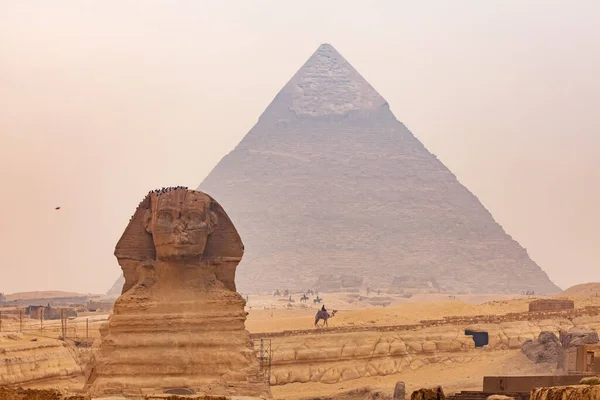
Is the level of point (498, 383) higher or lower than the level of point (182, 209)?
lower

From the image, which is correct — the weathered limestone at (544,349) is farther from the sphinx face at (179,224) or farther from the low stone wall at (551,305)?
the low stone wall at (551,305)

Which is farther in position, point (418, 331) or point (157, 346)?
point (418, 331)

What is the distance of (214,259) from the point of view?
2236cm

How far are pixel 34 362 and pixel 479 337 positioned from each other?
1348 cm

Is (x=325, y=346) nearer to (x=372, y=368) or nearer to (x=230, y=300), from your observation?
(x=372, y=368)

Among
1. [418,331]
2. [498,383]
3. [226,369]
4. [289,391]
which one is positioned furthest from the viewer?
[418,331]

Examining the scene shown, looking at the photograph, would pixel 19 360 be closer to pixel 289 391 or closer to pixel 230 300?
pixel 289 391

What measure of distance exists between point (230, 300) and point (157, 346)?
1172mm

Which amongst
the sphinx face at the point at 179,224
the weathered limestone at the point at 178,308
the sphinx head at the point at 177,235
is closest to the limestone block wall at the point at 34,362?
the sphinx head at the point at 177,235

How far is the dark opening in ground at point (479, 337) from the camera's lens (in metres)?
40.2

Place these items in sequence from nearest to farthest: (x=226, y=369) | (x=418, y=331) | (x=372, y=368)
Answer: (x=226, y=369)
(x=372, y=368)
(x=418, y=331)

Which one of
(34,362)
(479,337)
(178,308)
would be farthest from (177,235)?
(479,337)

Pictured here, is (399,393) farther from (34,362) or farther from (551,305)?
(551,305)

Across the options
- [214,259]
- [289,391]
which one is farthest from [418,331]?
[214,259]
